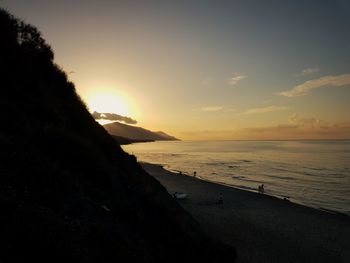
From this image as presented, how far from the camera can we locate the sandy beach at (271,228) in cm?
2094

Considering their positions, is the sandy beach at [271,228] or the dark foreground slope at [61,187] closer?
the dark foreground slope at [61,187]

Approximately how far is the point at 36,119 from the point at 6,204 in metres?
6.85

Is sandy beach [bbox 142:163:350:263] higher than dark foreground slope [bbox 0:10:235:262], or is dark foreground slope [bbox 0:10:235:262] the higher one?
dark foreground slope [bbox 0:10:235:262]

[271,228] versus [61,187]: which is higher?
[61,187]

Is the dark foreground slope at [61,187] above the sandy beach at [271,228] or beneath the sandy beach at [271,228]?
above

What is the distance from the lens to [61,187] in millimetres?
8812

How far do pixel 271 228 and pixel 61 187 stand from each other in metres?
22.3

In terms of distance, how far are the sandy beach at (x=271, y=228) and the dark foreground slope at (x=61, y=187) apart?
8.22m

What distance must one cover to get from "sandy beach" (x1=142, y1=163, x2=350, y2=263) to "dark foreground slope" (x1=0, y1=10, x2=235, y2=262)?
8.22m

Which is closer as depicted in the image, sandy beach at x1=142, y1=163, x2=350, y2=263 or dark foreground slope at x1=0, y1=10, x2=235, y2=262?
dark foreground slope at x1=0, y1=10, x2=235, y2=262

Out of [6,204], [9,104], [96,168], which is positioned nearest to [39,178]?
[6,204]

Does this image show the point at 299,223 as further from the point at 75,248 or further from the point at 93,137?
the point at 75,248

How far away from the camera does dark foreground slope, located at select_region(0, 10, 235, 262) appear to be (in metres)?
6.63

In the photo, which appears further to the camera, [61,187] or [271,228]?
[271,228]
